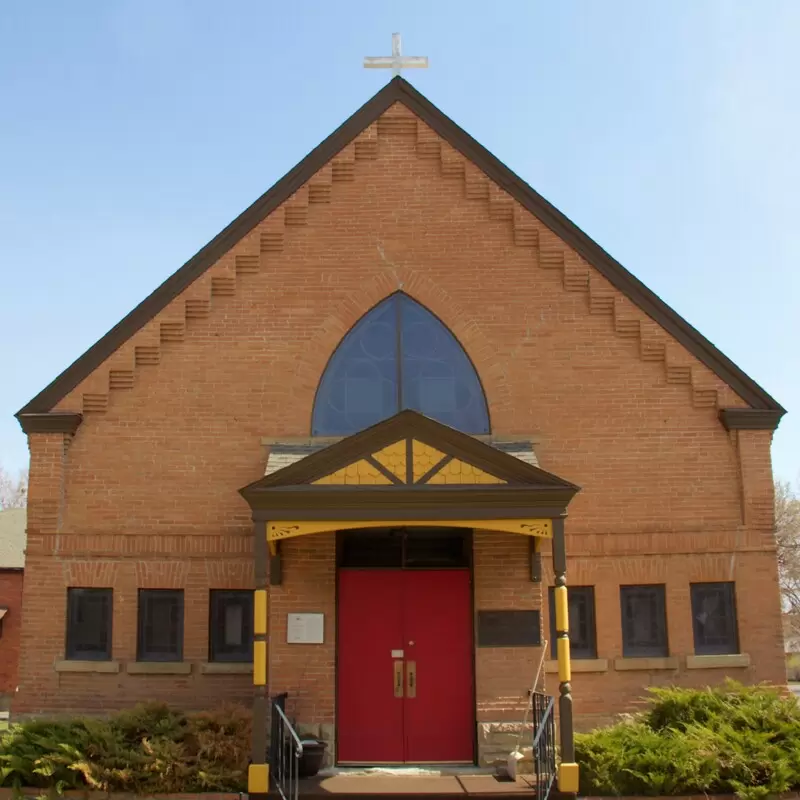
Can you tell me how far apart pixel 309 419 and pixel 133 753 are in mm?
4843

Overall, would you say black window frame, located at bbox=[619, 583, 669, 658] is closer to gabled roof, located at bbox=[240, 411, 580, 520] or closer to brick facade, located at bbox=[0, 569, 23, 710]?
gabled roof, located at bbox=[240, 411, 580, 520]

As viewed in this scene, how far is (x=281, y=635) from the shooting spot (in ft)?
41.4

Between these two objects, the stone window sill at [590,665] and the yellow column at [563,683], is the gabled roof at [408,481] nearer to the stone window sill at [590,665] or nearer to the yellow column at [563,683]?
the yellow column at [563,683]

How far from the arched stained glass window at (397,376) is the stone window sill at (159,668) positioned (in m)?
3.63

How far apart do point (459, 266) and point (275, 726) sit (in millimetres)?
6774

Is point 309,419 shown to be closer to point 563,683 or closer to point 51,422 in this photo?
point 51,422

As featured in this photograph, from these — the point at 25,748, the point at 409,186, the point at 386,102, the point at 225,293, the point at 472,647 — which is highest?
the point at 386,102

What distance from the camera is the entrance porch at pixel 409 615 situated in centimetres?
1134

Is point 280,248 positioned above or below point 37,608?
above

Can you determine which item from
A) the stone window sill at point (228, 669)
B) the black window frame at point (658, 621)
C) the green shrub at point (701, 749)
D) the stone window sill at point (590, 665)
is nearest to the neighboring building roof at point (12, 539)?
the stone window sill at point (228, 669)

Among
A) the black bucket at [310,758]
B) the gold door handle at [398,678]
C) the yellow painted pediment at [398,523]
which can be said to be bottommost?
the black bucket at [310,758]

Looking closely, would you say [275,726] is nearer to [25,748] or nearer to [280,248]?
[25,748]

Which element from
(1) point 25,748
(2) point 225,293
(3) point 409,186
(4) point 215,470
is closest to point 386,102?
(3) point 409,186

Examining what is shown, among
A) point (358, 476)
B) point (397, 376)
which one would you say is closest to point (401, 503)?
point (358, 476)
